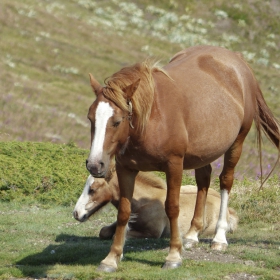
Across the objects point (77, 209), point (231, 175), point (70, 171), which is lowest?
point (70, 171)

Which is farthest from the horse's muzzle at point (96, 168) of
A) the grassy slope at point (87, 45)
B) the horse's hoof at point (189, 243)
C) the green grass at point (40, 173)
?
the grassy slope at point (87, 45)

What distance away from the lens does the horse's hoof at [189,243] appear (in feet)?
34.2

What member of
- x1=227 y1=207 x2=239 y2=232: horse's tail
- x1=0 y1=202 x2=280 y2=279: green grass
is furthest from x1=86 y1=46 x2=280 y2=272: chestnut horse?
x1=227 y1=207 x2=239 y2=232: horse's tail

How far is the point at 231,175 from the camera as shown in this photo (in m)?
11.0

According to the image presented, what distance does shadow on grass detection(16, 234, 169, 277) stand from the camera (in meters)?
9.29

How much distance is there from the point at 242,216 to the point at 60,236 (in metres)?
3.80

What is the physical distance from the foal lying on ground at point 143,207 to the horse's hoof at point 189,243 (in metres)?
1.20

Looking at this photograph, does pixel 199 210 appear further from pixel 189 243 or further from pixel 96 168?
pixel 96 168

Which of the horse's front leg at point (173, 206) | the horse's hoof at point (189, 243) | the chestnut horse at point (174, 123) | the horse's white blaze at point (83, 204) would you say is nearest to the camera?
the chestnut horse at point (174, 123)

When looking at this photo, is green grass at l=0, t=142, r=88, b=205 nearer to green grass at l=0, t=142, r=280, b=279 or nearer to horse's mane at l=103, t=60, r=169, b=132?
green grass at l=0, t=142, r=280, b=279

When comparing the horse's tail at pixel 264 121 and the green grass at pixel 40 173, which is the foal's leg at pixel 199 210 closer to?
the horse's tail at pixel 264 121

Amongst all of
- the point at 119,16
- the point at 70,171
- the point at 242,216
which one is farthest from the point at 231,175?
the point at 119,16

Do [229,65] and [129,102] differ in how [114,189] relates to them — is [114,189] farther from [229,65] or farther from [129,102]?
[129,102]

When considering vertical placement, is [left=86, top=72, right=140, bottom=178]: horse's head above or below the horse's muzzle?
above
